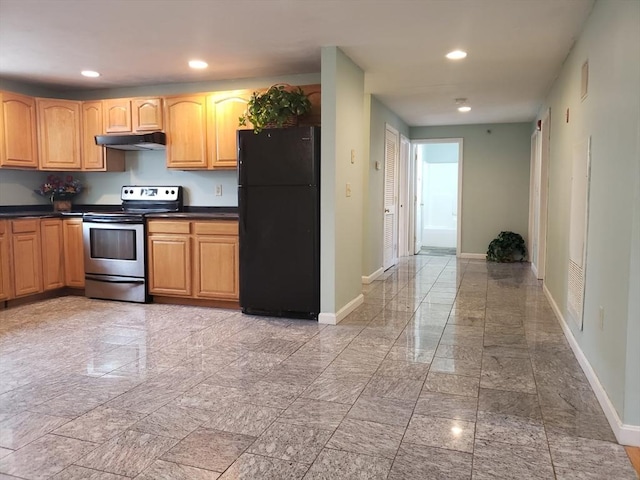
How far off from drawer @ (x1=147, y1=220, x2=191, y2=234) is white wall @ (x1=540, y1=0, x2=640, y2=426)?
11.4 ft

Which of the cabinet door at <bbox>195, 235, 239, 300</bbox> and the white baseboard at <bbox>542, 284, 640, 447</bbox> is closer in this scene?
the white baseboard at <bbox>542, 284, 640, 447</bbox>

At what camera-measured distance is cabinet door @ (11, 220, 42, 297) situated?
486 cm

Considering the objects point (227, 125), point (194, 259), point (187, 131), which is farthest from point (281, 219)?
point (187, 131)

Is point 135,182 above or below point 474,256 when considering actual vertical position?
above

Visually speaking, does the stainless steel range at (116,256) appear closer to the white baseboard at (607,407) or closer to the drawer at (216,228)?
the drawer at (216,228)

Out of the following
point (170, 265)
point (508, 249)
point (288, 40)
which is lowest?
point (508, 249)

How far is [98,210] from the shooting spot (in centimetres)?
592

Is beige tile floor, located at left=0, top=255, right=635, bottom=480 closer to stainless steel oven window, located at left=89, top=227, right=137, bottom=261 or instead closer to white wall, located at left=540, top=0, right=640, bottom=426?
white wall, located at left=540, top=0, right=640, bottom=426

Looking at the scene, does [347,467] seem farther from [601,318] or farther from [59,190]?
[59,190]

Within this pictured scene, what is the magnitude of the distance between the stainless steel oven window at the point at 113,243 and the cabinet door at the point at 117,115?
111cm

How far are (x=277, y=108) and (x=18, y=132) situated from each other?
2.90 m

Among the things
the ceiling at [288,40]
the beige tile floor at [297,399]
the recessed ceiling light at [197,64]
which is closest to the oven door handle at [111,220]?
the beige tile floor at [297,399]

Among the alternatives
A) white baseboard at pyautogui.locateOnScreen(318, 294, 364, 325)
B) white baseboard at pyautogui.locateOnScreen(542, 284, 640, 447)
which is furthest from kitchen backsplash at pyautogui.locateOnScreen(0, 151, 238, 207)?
white baseboard at pyautogui.locateOnScreen(542, 284, 640, 447)

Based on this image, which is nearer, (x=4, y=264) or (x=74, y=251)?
(x=4, y=264)
